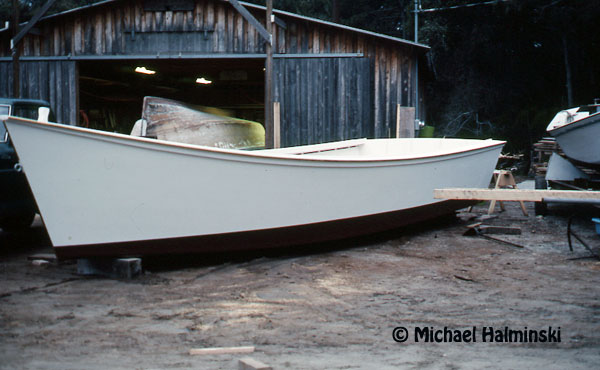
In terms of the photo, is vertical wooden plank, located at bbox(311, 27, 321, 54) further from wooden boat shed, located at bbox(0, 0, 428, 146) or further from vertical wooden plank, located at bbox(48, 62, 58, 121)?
vertical wooden plank, located at bbox(48, 62, 58, 121)

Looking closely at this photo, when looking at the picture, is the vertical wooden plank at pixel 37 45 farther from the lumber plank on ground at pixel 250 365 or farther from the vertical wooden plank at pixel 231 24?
the lumber plank on ground at pixel 250 365

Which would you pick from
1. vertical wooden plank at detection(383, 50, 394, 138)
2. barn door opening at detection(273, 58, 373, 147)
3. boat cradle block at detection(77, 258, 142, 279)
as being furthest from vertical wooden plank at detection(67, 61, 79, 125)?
boat cradle block at detection(77, 258, 142, 279)

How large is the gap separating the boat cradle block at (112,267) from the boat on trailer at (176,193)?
0.09 meters

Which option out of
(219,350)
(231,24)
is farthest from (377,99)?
(219,350)

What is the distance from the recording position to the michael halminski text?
10.6 feet

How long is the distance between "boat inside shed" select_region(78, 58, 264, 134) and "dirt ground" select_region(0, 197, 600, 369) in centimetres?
1016

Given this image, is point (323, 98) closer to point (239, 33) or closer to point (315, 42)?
point (315, 42)

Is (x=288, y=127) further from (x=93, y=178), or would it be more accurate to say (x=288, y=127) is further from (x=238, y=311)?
(x=238, y=311)

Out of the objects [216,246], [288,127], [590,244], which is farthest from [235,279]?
[288,127]

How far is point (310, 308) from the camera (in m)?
3.94

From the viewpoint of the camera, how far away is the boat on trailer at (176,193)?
14.8ft

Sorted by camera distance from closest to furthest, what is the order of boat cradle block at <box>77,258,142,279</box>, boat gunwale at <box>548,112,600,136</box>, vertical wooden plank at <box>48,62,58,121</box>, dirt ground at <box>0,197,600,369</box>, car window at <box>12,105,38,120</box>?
dirt ground at <box>0,197,600,369</box>
boat cradle block at <box>77,258,142,279</box>
car window at <box>12,105,38,120</box>
boat gunwale at <box>548,112,600,136</box>
vertical wooden plank at <box>48,62,58,121</box>

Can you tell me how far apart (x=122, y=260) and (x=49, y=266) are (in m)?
1.05

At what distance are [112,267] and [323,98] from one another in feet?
23.6
